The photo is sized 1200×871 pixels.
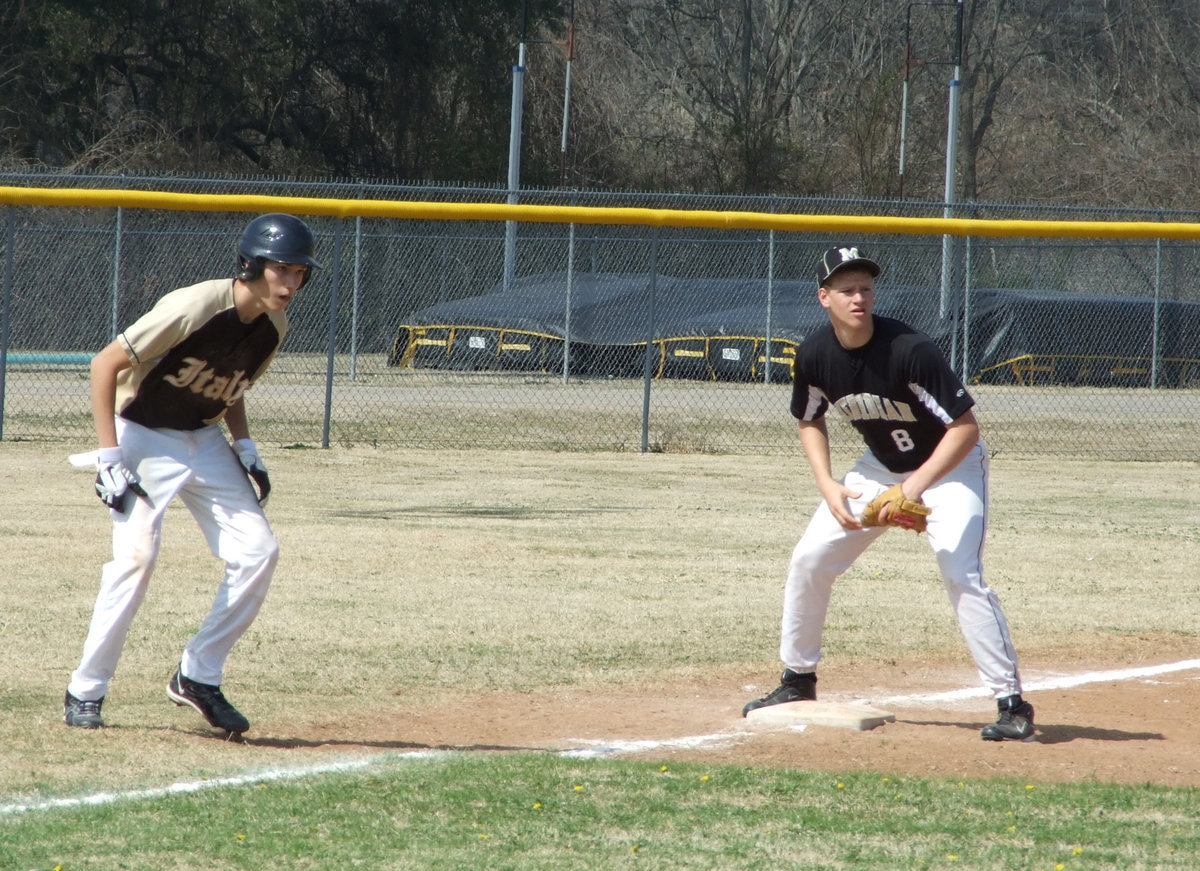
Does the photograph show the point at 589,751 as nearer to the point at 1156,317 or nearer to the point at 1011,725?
the point at 1011,725

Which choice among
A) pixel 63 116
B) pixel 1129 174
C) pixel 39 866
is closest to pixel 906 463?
pixel 39 866

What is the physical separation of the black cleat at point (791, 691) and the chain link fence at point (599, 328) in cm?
904

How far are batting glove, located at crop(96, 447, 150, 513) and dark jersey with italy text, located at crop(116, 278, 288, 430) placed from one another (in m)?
0.22

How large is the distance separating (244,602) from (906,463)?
7.54 ft

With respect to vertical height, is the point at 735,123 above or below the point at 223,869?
above

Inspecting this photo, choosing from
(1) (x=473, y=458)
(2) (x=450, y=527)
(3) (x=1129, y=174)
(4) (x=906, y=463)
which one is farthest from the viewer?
(3) (x=1129, y=174)

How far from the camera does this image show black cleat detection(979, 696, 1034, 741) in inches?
206

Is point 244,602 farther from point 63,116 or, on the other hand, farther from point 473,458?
point 63,116

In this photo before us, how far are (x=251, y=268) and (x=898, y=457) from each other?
2.29m

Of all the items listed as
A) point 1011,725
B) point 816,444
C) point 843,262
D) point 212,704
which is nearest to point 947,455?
point 816,444

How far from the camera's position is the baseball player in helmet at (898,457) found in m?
5.10

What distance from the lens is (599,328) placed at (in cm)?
1861

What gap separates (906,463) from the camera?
5379 millimetres

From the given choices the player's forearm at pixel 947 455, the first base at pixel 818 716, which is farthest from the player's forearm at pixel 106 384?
the player's forearm at pixel 947 455
